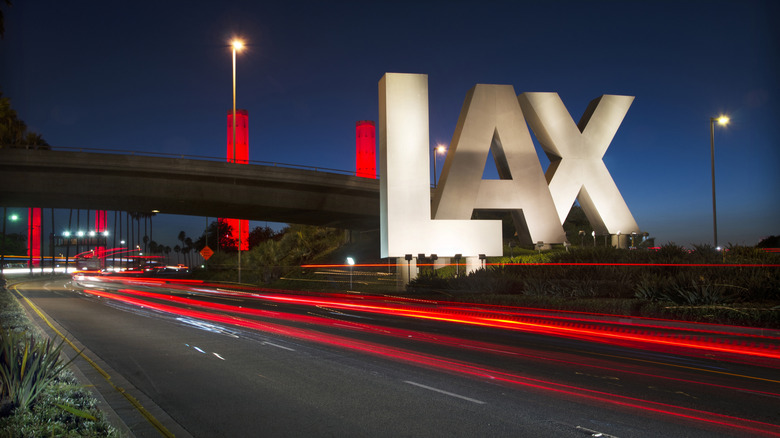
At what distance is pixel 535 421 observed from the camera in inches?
268

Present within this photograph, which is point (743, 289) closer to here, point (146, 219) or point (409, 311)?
point (409, 311)

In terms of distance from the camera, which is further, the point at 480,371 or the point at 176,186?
the point at 176,186

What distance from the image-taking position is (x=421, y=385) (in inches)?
350

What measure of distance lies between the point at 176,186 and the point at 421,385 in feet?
107

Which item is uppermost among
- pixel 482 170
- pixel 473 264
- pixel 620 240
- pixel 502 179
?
pixel 482 170

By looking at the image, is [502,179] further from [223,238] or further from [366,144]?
[223,238]

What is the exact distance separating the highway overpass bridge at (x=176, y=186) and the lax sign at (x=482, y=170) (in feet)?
44.5

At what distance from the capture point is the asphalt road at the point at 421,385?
6.70m

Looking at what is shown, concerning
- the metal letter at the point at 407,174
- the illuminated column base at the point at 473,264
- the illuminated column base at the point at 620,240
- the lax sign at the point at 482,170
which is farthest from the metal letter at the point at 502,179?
the illuminated column base at the point at 620,240

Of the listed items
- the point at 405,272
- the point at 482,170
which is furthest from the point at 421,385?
the point at 405,272

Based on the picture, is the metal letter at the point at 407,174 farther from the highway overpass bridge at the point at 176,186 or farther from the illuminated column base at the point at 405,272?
the highway overpass bridge at the point at 176,186

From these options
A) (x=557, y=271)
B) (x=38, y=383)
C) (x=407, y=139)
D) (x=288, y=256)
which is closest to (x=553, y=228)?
(x=557, y=271)

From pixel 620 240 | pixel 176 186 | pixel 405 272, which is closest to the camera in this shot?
pixel 620 240

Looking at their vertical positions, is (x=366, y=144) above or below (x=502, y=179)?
above
